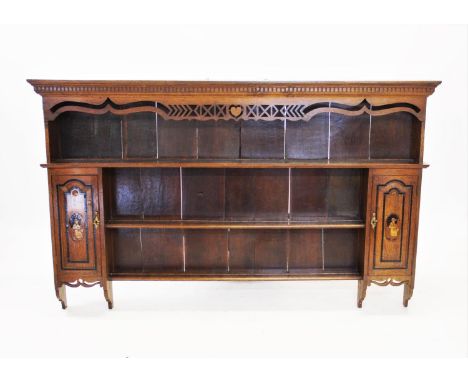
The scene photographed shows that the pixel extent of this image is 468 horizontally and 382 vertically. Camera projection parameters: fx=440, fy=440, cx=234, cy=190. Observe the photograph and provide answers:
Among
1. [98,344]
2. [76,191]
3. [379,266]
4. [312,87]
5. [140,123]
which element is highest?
[312,87]

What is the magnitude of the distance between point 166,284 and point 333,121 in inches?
69.7

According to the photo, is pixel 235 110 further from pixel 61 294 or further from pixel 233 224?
pixel 61 294

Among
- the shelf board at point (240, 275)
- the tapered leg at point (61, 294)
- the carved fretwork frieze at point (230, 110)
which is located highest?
the carved fretwork frieze at point (230, 110)

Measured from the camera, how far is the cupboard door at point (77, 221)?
9.23 ft

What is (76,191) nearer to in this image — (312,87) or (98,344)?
(98,344)

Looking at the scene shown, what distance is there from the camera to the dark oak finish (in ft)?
9.06

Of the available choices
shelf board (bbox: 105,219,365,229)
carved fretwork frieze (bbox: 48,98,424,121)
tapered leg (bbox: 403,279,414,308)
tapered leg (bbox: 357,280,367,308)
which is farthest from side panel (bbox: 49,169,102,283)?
tapered leg (bbox: 403,279,414,308)

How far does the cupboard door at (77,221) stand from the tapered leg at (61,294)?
0.14 m

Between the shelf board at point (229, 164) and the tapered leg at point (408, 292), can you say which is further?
the tapered leg at point (408, 292)

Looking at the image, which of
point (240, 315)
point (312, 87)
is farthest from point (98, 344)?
point (312, 87)

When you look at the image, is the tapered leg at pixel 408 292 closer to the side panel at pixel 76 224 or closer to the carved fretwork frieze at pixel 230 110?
the carved fretwork frieze at pixel 230 110

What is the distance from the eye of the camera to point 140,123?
9.93ft

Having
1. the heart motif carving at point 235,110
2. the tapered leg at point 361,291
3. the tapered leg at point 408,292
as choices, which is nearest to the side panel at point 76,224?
the heart motif carving at point 235,110

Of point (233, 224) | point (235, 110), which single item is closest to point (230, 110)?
point (235, 110)
